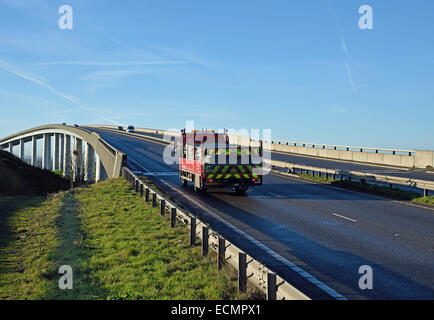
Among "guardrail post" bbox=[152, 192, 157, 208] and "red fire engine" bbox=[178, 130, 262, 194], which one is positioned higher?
"red fire engine" bbox=[178, 130, 262, 194]

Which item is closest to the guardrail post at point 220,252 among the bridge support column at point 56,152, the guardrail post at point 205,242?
the guardrail post at point 205,242

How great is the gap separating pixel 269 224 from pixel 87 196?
1249 cm

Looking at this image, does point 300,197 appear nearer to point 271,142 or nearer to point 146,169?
point 146,169

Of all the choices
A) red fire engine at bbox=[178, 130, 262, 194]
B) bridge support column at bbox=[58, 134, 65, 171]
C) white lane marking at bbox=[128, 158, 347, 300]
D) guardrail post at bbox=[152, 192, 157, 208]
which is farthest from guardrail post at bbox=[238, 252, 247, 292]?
bridge support column at bbox=[58, 134, 65, 171]

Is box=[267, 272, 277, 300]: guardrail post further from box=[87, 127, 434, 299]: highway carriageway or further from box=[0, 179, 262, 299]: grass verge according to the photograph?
box=[87, 127, 434, 299]: highway carriageway

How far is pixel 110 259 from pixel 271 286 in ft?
16.2

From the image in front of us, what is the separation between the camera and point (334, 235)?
36.5 ft

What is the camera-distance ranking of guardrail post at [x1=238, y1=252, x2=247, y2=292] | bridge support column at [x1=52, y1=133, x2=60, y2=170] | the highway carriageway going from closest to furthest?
guardrail post at [x1=238, y1=252, x2=247, y2=292] → the highway carriageway → bridge support column at [x1=52, y1=133, x2=60, y2=170]

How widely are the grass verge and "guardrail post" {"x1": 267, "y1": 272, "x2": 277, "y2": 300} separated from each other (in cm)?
89

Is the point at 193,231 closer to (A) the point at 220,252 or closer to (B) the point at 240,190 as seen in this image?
(A) the point at 220,252

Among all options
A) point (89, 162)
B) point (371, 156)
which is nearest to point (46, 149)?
point (89, 162)

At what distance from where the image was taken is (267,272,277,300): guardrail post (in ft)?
18.1
